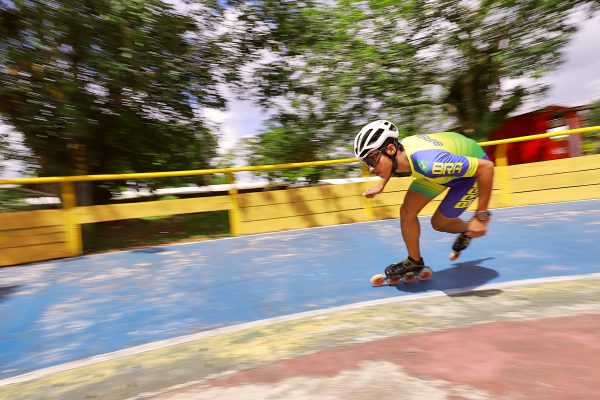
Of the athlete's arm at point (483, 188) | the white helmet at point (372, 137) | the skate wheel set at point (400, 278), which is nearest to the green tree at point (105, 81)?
the white helmet at point (372, 137)

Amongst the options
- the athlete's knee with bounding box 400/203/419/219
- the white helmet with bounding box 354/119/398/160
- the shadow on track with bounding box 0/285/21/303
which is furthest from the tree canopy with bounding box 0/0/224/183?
the athlete's knee with bounding box 400/203/419/219

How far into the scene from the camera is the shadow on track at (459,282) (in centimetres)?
384

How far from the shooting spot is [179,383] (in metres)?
2.51

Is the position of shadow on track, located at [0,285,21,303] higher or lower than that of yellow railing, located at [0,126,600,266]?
lower

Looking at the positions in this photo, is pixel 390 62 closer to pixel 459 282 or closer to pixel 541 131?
pixel 541 131

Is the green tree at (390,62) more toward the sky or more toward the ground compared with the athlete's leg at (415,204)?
more toward the sky

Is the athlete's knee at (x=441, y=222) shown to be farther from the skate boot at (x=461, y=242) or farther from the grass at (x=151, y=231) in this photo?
→ the grass at (x=151, y=231)

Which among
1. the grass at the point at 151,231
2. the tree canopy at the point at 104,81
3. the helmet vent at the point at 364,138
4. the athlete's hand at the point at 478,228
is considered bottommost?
the grass at the point at 151,231

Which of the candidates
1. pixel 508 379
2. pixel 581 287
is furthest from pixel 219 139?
pixel 508 379

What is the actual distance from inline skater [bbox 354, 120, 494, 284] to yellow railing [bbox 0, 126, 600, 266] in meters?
3.73

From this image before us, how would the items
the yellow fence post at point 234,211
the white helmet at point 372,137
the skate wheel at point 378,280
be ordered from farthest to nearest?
1. the yellow fence post at point 234,211
2. the skate wheel at point 378,280
3. the white helmet at point 372,137

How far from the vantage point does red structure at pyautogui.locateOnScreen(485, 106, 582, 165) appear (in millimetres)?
12250

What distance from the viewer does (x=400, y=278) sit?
4.21m

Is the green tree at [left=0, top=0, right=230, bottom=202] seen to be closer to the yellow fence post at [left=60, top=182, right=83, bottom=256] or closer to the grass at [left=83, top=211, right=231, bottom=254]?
the grass at [left=83, top=211, right=231, bottom=254]
